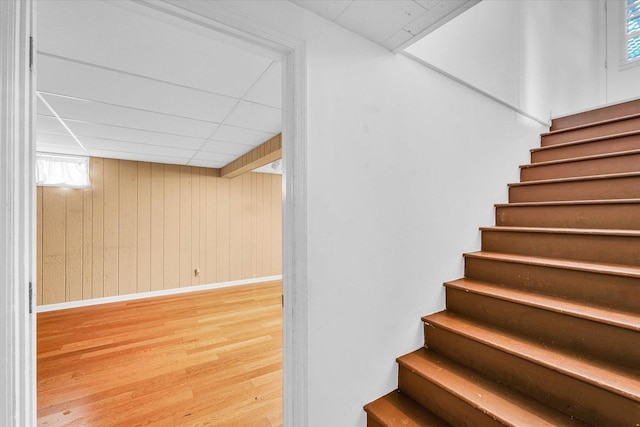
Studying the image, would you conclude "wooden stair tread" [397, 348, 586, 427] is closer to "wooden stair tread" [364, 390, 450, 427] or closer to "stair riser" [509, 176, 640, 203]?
"wooden stair tread" [364, 390, 450, 427]

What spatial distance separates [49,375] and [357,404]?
276cm

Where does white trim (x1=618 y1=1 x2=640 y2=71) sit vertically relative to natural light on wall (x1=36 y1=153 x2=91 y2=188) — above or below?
above

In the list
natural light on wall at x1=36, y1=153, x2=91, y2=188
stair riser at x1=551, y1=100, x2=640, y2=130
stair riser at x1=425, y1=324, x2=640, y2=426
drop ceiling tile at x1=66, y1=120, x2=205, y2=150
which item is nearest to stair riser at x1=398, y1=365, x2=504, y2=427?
stair riser at x1=425, y1=324, x2=640, y2=426

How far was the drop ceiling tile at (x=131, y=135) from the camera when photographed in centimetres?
275

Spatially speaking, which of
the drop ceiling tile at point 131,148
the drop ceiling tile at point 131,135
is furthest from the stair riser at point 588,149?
the drop ceiling tile at point 131,148

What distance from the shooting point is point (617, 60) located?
3688mm

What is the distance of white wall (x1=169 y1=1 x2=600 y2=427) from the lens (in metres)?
1.27

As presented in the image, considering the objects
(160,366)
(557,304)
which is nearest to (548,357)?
(557,304)

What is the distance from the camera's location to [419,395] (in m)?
1.43

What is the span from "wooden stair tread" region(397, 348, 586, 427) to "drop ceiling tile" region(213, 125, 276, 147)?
98.8 inches

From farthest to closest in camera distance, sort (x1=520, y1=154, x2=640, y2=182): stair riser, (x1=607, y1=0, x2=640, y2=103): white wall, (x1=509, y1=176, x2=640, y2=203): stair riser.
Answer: (x1=607, y1=0, x2=640, y2=103): white wall, (x1=520, y1=154, x2=640, y2=182): stair riser, (x1=509, y1=176, x2=640, y2=203): stair riser

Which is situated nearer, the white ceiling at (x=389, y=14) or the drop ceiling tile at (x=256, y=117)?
the white ceiling at (x=389, y=14)

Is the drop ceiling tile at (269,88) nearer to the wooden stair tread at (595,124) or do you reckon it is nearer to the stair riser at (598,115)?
the wooden stair tread at (595,124)

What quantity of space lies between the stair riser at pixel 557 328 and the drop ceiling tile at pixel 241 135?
2.45 m
